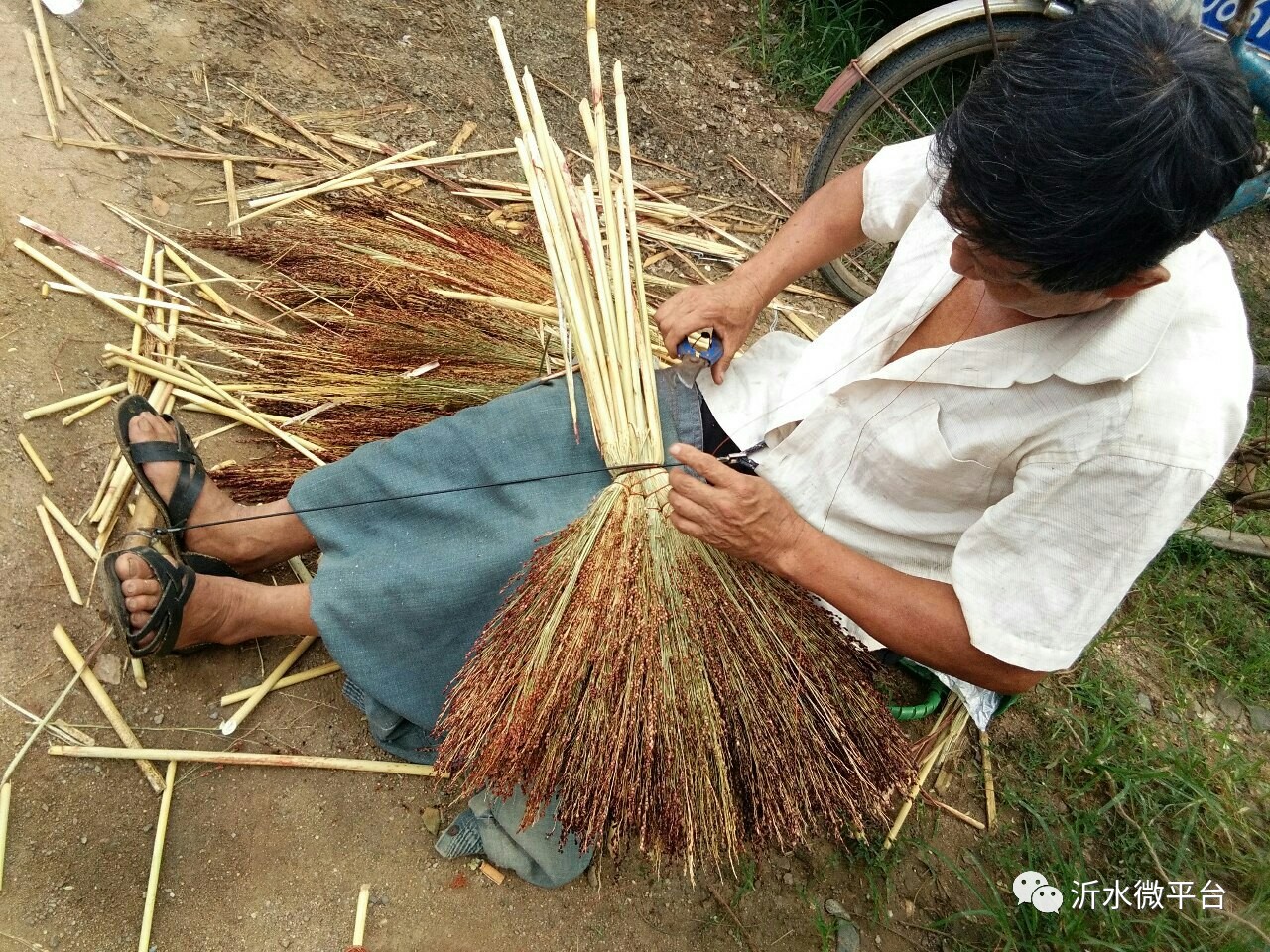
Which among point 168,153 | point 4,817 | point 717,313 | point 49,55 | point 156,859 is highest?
point 49,55

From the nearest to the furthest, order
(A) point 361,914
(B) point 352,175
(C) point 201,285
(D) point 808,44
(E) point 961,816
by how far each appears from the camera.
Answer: (A) point 361,914 → (E) point 961,816 → (C) point 201,285 → (B) point 352,175 → (D) point 808,44

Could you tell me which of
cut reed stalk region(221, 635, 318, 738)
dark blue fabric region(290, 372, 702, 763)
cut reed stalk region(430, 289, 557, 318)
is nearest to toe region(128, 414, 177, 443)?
dark blue fabric region(290, 372, 702, 763)

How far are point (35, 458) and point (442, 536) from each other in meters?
1.07

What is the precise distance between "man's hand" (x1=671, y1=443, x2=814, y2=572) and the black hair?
527mm

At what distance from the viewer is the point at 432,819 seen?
1746 millimetres

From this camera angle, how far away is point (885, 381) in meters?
1.37

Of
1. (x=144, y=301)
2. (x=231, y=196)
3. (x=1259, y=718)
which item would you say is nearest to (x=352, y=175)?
(x=231, y=196)

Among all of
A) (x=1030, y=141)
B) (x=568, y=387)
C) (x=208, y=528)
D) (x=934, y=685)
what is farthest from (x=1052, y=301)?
(x=208, y=528)

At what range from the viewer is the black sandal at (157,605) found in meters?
1.54

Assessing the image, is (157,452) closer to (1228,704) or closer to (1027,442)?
(1027,442)

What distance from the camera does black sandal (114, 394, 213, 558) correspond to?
5.59 feet

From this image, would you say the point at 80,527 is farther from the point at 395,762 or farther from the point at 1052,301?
the point at 1052,301

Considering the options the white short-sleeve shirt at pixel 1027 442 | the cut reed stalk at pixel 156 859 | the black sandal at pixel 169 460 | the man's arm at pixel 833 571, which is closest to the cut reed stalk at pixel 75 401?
the black sandal at pixel 169 460

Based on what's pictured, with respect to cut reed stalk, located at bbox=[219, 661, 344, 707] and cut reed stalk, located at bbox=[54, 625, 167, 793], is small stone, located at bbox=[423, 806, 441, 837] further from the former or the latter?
cut reed stalk, located at bbox=[54, 625, 167, 793]
